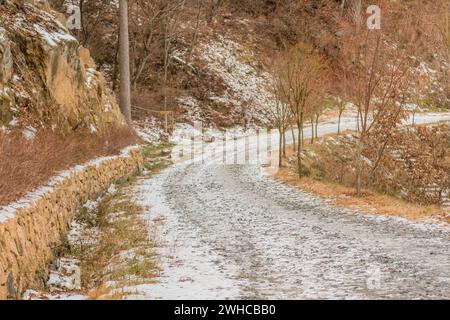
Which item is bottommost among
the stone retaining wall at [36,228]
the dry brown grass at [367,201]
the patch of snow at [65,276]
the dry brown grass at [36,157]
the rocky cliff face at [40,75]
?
the patch of snow at [65,276]

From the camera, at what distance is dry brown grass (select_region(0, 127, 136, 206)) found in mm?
6828

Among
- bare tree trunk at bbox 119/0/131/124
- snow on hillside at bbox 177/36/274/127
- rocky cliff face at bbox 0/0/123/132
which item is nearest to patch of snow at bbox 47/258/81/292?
rocky cliff face at bbox 0/0/123/132

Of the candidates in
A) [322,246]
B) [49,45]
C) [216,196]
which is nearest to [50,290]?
[322,246]

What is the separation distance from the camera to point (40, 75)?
13.5 m

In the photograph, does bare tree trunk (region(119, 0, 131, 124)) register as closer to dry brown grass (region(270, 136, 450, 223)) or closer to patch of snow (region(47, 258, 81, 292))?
dry brown grass (region(270, 136, 450, 223))

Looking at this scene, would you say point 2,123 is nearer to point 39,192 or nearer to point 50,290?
point 39,192

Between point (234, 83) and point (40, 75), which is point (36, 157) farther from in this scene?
point (234, 83)

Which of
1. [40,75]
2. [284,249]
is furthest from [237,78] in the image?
[284,249]

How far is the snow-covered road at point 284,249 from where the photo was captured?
6039 mm

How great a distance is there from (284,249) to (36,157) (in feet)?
15.6

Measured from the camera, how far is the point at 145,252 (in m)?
8.23

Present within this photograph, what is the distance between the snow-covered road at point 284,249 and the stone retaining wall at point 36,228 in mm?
1564

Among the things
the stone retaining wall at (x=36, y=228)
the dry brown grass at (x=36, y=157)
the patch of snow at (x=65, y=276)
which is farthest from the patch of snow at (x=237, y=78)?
the patch of snow at (x=65, y=276)

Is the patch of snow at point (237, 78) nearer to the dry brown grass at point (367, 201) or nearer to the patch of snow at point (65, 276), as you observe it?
the dry brown grass at point (367, 201)
